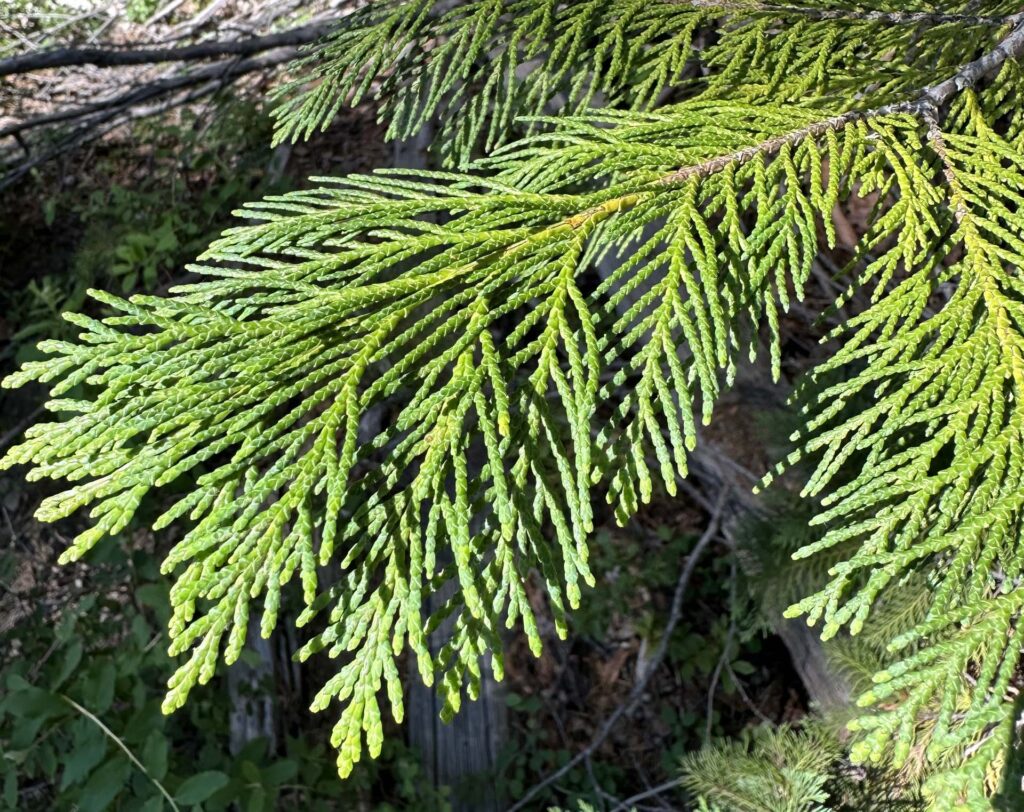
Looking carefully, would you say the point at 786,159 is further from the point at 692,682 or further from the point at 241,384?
the point at 692,682

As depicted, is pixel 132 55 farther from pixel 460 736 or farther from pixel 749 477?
pixel 460 736

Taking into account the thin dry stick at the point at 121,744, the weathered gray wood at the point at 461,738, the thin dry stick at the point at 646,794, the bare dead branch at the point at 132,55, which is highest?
the bare dead branch at the point at 132,55

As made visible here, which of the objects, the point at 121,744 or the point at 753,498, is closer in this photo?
the point at 121,744

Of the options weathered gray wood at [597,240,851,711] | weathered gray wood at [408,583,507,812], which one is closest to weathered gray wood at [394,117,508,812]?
weathered gray wood at [408,583,507,812]

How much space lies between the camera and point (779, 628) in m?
2.54

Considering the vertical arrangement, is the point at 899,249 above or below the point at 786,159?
below

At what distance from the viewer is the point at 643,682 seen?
3.28m

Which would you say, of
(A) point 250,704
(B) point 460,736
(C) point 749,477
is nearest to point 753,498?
(C) point 749,477

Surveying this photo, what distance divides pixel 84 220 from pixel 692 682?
175 inches

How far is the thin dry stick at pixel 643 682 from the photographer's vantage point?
310 cm

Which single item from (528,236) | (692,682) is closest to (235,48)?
(528,236)

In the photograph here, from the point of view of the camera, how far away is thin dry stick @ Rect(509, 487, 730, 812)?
310 cm

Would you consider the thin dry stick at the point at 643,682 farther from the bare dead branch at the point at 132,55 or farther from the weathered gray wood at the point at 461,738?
the bare dead branch at the point at 132,55

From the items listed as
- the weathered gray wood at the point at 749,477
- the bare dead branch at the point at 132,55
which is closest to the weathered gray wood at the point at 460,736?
the weathered gray wood at the point at 749,477
